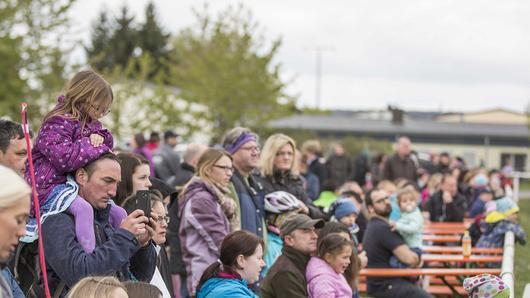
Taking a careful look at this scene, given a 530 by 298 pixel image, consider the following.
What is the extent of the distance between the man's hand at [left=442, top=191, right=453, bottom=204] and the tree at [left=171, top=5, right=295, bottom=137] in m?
19.8

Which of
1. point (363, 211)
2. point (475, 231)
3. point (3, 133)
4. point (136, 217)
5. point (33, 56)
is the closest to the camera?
point (136, 217)

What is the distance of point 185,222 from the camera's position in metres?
7.78

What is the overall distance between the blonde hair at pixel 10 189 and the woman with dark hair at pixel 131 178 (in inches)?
97.9

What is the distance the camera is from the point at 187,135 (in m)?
36.8

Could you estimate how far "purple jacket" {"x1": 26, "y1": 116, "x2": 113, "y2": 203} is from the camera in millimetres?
4781

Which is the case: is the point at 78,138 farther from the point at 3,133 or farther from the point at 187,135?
the point at 187,135

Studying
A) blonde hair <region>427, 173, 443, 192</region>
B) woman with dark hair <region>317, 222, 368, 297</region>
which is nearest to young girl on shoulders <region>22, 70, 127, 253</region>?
woman with dark hair <region>317, 222, 368, 297</region>

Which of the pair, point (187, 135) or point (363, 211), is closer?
point (363, 211)

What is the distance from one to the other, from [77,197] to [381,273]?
4782 mm

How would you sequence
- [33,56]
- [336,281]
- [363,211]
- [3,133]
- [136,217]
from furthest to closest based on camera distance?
[33,56] < [363,211] < [336,281] < [3,133] < [136,217]

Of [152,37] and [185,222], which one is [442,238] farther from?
[152,37]

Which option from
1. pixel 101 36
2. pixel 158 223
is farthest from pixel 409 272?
pixel 101 36

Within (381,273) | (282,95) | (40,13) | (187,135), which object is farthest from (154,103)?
(381,273)

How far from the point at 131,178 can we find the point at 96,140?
98 cm
